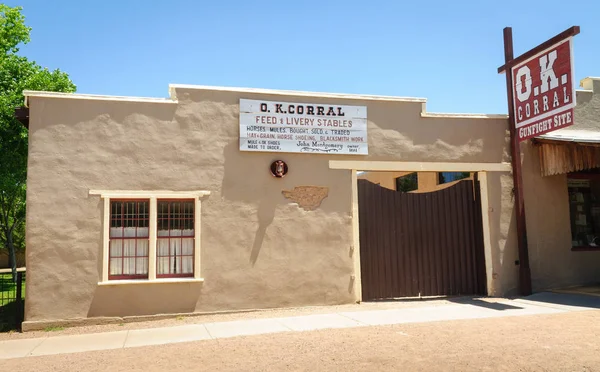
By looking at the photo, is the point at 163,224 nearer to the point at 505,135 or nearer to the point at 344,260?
the point at 344,260

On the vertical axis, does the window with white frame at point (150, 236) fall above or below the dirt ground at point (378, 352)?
above

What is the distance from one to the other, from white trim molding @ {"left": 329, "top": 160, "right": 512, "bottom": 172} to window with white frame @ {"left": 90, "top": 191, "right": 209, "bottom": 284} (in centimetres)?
313

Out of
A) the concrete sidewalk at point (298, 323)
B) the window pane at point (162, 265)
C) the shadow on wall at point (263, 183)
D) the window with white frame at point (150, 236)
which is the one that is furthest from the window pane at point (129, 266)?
the shadow on wall at point (263, 183)

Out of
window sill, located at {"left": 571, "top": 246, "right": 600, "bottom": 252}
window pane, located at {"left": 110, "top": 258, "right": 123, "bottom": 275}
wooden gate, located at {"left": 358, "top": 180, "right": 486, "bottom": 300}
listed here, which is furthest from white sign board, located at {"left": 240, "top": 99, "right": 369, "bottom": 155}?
window sill, located at {"left": 571, "top": 246, "right": 600, "bottom": 252}

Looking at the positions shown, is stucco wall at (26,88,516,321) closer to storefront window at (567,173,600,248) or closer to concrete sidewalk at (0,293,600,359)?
concrete sidewalk at (0,293,600,359)

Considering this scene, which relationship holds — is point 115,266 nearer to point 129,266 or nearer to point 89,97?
point 129,266

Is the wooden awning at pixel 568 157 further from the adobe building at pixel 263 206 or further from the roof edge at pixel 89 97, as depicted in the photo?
the roof edge at pixel 89 97

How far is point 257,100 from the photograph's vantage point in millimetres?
10766

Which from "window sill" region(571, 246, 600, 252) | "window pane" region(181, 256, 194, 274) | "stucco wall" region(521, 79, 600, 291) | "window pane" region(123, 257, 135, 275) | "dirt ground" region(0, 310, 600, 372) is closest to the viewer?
"dirt ground" region(0, 310, 600, 372)

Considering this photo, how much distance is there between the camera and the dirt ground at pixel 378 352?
6.25 m

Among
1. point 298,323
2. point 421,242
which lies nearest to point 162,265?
point 298,323

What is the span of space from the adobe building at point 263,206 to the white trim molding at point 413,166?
3cm

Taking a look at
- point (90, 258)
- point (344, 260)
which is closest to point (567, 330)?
point (344, 260)

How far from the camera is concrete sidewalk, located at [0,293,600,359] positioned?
25.9 feet
